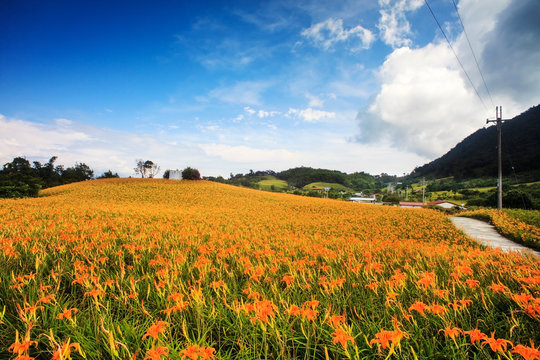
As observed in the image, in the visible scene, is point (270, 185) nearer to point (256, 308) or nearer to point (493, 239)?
point (493, 239)

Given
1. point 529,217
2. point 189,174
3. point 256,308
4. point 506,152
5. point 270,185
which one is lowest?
point 529,217

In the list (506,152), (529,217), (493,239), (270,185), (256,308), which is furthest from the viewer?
(270,185)

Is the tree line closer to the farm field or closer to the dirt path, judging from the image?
the farm field

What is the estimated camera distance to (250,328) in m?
1.74

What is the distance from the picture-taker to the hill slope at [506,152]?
248 feet

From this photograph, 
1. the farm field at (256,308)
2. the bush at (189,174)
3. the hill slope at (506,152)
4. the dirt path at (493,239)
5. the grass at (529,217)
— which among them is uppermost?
the hill slope at (506,152)

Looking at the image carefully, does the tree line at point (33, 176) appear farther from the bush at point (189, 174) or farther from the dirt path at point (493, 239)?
the dirt path at point (493, 239)

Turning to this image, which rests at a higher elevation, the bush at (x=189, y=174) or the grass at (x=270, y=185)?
the bush at (x=189, y=174)

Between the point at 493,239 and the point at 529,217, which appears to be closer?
the point at 493,239

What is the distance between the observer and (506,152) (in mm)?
87250

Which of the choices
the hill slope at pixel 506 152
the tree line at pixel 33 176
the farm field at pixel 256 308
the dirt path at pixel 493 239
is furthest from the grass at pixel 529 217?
the hill slope at pixel 506 152

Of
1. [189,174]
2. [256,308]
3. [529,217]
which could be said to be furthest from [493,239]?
[189,174]

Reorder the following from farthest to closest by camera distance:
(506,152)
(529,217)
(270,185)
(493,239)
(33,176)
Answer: (270,185), (506,152), (33,176), (529,217), (493,239)

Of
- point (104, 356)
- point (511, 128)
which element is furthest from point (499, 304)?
point (511, 128)
